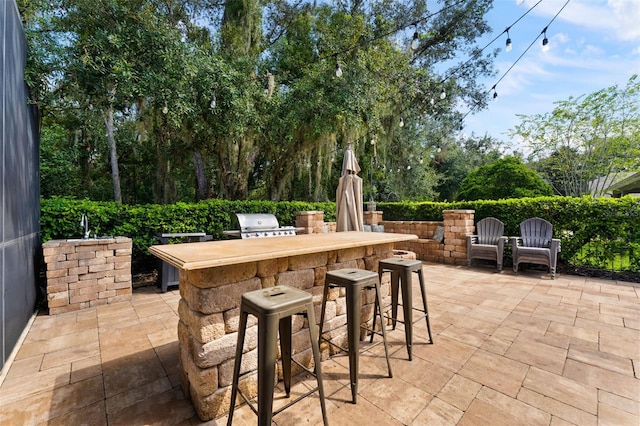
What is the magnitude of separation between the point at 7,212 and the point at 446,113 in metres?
11.7

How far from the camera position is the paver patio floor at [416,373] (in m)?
1.49

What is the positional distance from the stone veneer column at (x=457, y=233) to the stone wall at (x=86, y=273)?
5.65 meters

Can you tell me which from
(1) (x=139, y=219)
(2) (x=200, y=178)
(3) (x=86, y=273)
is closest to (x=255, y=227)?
(1) (x=139, y=219)

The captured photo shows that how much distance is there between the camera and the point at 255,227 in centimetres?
458

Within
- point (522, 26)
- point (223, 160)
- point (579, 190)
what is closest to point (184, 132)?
point (223, 160)

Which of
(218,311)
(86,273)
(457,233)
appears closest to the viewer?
(218,311)

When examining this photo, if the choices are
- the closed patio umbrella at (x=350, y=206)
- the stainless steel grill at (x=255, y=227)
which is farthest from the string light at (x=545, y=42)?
the stainless steel grill at (x=255, y=227)

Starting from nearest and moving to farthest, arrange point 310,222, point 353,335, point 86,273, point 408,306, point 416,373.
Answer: point 353,335
point 416,373
point 408,306
point 86,273
point 310,222

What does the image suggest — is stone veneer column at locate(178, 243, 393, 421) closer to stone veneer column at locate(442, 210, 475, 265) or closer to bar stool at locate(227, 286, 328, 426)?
bar stool at locate(227, 286, 328, 426)

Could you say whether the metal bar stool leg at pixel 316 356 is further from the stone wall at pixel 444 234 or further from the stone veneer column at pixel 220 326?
the stone wall at pixel 444 234

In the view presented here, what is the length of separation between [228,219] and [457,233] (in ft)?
15.1

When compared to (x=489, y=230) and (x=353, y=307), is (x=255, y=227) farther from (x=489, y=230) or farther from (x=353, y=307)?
(x=489, y=230)

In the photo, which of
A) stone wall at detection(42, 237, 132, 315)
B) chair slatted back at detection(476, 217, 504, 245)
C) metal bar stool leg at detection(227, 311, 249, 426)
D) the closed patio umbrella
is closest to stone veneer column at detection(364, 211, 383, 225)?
chair slatted back at detection(476, 217, 504, 245)

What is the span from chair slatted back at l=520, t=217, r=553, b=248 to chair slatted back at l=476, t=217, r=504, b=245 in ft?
1.16
